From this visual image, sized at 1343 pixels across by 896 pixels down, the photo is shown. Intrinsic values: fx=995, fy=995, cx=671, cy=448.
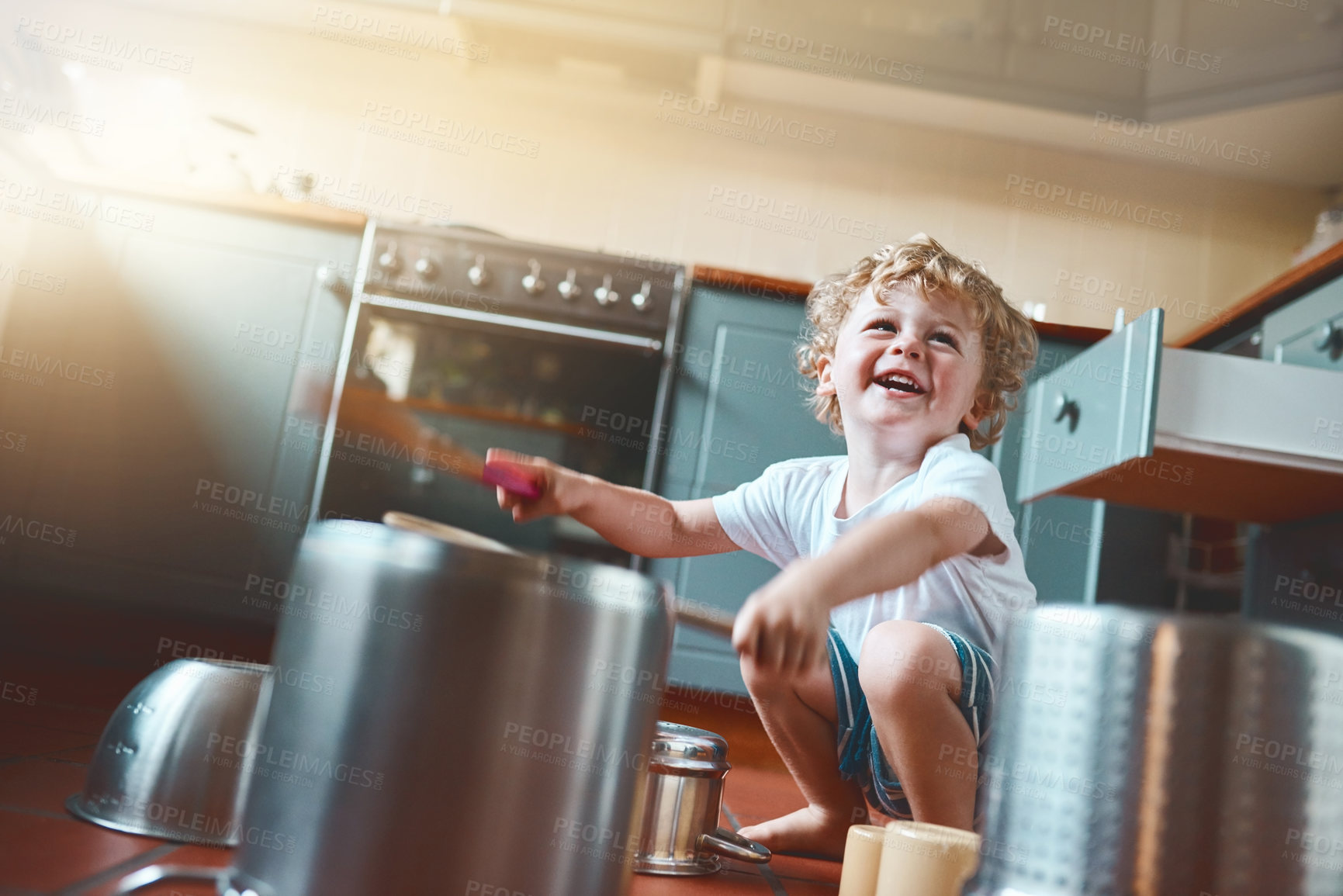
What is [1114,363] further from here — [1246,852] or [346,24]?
[346,24]

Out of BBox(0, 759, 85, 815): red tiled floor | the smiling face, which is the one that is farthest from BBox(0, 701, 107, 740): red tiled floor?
the smiling face

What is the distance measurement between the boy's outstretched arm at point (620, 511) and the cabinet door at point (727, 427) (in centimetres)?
55

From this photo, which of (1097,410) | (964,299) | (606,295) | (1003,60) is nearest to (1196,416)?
(1097,410)

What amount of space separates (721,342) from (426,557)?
1.47m

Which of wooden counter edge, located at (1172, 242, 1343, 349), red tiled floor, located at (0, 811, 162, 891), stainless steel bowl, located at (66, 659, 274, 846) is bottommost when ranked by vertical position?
red tiled floor, located at (0, 811, 162, 891)

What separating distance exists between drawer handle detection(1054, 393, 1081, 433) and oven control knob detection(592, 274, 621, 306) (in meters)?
0.82

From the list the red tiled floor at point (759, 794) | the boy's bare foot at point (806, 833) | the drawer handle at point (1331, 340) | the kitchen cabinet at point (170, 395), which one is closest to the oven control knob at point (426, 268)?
the kitchen cabinet at point (170, 395)

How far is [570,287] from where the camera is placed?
1.86 m

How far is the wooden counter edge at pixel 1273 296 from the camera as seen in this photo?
4.85 ft

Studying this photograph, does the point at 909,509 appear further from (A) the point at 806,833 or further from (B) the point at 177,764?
(B) the point at 177,764

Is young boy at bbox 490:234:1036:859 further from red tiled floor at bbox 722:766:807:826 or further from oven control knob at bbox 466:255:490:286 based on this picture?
oven control knob at bbox 466:255:490:286

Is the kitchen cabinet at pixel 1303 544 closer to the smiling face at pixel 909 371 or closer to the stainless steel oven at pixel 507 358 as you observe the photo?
the smiling face at pixel 909 371

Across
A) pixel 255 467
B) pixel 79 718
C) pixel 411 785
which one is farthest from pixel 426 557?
pixel 255 467

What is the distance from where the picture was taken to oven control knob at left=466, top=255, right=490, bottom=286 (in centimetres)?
188
